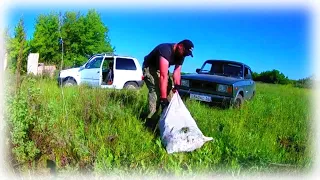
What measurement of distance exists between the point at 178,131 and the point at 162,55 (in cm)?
116

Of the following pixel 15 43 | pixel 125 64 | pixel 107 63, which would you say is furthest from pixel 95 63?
pixel 15 43

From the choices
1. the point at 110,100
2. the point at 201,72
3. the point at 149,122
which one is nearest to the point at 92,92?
the point at 110,100

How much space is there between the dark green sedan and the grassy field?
2.27m

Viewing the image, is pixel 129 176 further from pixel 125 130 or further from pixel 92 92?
pixel 92 92

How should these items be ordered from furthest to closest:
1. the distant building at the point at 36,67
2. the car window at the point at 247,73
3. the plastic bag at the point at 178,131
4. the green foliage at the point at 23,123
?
the car window at the point at 247,73
the distant building at the point at 36,67
the plastic bag at the point at 178,131
the green foliage at the point at 23,123

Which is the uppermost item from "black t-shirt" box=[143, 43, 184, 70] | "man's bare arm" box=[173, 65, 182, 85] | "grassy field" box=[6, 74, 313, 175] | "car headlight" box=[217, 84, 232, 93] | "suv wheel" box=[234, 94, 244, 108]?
"black t-shirt" box=[143, 43, 184, 70]

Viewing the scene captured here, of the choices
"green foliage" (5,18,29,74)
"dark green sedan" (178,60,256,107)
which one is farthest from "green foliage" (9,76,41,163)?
"dark green sedan" (178,60,256,107)

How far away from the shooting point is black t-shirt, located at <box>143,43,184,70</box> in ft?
14.2

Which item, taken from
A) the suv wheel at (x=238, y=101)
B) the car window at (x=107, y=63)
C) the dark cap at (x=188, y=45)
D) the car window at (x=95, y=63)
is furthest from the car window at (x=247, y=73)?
the car window at (x=95, y=63)

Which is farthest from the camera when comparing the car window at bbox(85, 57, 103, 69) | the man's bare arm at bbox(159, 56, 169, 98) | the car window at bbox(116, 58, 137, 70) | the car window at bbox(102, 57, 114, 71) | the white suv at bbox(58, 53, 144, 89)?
the car window at bbox(116, 58, 137, 70)

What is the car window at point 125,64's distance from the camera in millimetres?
12383

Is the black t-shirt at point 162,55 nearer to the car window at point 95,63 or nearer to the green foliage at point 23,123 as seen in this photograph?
the green foliage at point 23,123

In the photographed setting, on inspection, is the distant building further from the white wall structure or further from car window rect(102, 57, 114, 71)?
car window rect(102, 57, 114, 71)

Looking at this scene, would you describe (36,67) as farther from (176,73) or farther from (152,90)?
(176,73)
